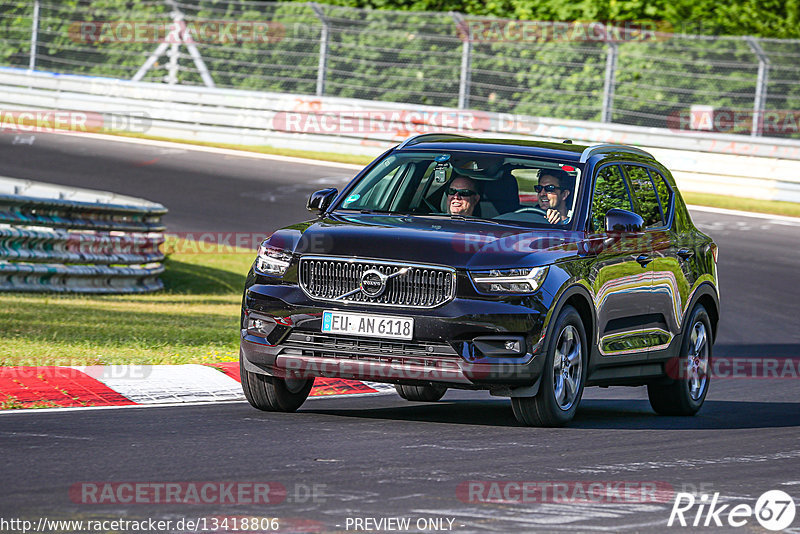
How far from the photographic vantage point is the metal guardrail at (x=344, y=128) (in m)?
24.6

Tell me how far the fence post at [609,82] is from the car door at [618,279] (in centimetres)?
1581

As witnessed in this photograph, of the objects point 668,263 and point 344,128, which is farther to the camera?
point 344,128

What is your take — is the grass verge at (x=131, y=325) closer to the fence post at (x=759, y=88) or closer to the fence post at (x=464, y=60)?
the fence post at (x=464, y=60)

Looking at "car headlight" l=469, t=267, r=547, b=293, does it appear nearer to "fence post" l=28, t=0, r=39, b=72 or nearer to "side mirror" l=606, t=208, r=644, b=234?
"side mirror" l=606, t=208, r=644, b=234

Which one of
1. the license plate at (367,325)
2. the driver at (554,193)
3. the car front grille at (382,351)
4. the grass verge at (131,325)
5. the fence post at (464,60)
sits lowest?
the grass verge at (131,325)

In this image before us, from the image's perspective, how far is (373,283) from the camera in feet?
27.2

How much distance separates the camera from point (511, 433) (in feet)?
27.8

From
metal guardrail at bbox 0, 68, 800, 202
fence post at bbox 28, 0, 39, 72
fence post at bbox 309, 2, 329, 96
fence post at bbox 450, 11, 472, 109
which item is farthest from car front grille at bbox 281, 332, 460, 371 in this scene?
fence post at bbox 28, 0, 39, 72

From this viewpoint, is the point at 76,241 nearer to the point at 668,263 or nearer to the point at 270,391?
the point at 270,391

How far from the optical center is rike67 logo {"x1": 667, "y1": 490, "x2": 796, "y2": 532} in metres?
6.12

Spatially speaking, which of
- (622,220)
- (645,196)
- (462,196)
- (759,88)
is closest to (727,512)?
(622,220)

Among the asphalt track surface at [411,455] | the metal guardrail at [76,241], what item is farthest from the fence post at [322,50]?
the asphalt track surface at [411,455]

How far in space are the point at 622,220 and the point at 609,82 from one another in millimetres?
16806

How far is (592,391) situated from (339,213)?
12.3ft
